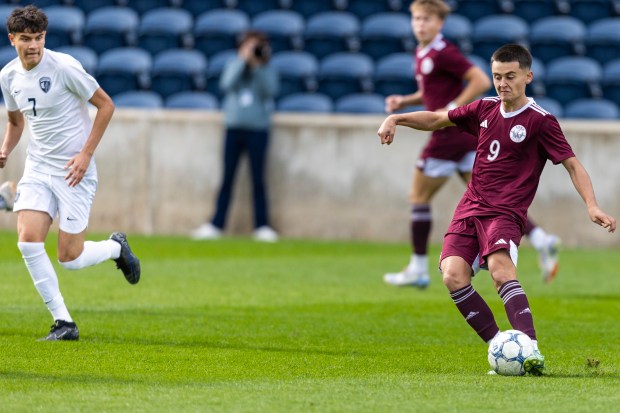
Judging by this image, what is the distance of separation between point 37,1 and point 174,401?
44.6 ft

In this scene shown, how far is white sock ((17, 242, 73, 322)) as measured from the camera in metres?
7.16

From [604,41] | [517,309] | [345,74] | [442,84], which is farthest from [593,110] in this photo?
[517,309]

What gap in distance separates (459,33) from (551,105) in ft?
5.62

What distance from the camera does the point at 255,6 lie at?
56.9ft

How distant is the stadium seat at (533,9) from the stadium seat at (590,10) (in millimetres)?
271

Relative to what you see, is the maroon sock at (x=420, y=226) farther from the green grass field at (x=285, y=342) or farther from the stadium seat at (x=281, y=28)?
the stadium seat at (x=281, y=28)

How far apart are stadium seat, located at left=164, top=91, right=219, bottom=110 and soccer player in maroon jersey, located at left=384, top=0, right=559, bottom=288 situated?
5984mm

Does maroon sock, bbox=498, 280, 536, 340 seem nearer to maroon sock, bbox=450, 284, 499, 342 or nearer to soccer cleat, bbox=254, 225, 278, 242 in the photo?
maroon sock, bbox=450, 284, 499, 342

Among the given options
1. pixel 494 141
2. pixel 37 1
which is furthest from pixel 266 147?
pixel 494 141

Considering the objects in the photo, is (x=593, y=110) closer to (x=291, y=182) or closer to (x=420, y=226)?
(x=291, y=182)

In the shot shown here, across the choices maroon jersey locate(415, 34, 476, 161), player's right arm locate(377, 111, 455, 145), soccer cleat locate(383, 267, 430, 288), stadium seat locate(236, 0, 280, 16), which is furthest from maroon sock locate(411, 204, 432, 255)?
stadium seat locate(236, 0, 280, 16)

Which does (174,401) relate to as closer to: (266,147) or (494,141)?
(494,141)

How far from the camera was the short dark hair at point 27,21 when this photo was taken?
6.92m

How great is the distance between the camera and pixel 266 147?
49.0 feet
